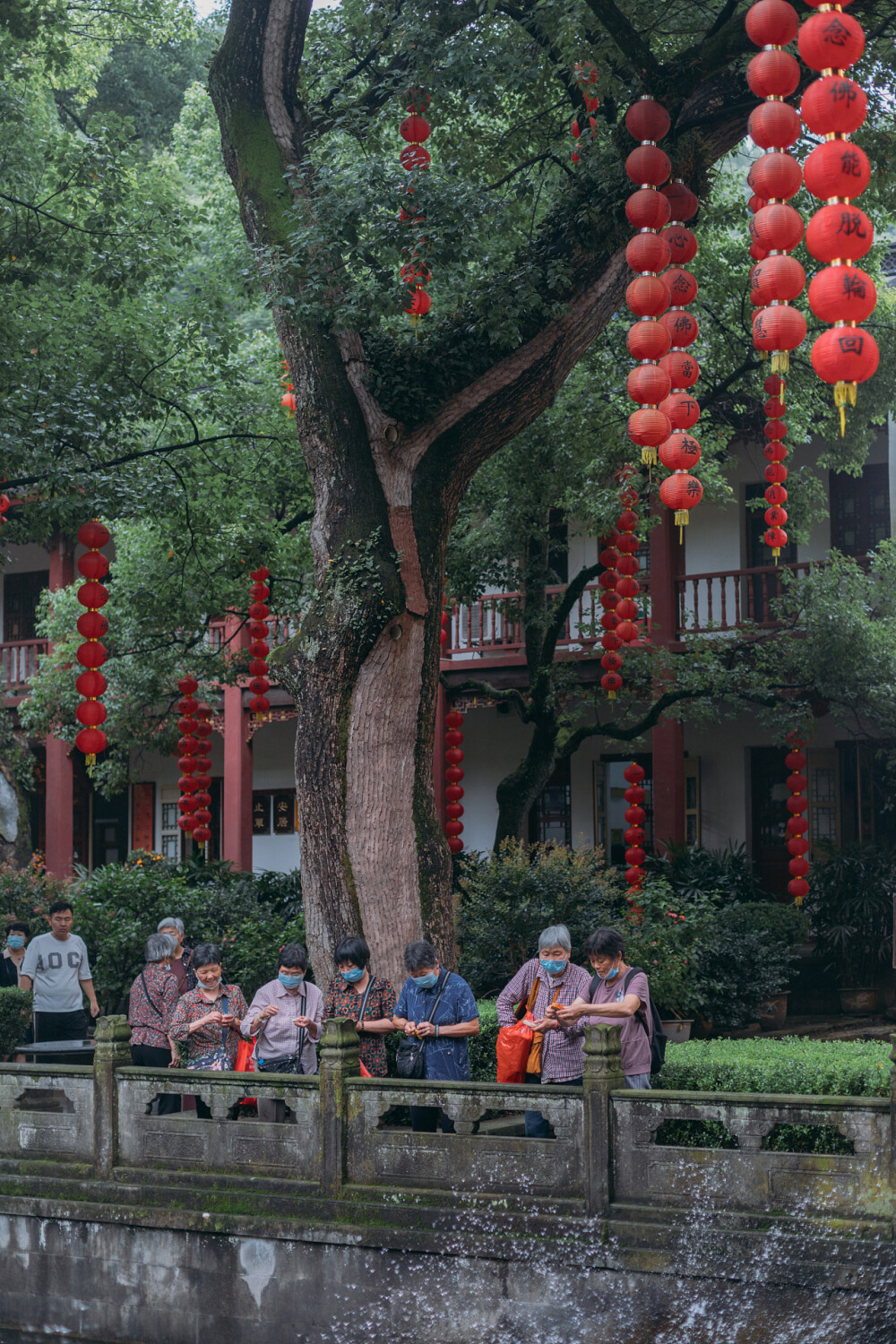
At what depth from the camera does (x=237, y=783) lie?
19.8 metres

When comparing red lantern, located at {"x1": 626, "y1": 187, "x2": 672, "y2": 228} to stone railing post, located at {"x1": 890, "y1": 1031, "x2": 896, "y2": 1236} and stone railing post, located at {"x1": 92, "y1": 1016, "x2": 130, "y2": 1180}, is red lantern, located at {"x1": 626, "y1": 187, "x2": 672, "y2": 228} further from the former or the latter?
stone railing post, located at {"x1": 92, "y1": 1016, "x2": 130, "y2": 1180}

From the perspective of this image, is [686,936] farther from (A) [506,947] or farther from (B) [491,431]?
(B) [491,431]

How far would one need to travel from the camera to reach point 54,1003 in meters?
10.3

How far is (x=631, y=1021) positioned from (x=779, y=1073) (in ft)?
3.70

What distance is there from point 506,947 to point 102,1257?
5.18 m

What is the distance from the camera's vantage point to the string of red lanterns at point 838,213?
668 centimetres

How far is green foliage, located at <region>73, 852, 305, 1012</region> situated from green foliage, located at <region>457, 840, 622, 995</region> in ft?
5.13

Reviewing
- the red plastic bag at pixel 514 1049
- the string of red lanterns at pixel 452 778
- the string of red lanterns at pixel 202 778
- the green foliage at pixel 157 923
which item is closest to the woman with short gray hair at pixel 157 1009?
the red plastic bag at pixel 514 1049

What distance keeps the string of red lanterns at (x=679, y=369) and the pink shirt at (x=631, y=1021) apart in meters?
3.02

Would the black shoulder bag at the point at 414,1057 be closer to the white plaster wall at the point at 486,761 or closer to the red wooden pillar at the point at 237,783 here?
the red wooden pillar at the point at 237,783

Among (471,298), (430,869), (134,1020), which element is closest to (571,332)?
(471,298)

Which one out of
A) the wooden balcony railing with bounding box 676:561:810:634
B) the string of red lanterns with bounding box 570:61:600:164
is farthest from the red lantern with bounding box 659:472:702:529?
the wooden balcony railing with bounding box 676:561:810:634

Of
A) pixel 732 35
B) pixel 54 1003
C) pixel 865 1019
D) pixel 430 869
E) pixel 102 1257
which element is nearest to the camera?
pixel 102 1257

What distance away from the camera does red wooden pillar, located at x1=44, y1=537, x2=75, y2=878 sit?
20.7m
